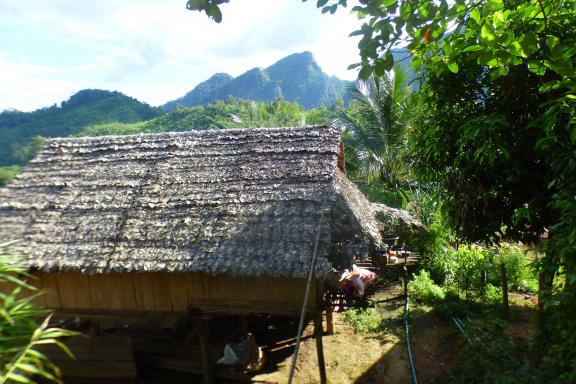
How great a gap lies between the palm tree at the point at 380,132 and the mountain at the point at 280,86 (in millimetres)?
50625

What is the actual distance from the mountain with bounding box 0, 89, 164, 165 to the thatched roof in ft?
93.0

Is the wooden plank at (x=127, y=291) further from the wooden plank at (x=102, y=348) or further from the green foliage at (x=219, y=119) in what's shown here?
the green foliage at (x=219, y=119)

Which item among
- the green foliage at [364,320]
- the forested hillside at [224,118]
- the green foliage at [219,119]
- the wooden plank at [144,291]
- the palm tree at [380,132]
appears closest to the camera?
the wooden plank at [144,291]

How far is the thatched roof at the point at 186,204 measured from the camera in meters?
5.47

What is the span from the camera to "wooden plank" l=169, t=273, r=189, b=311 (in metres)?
6.07

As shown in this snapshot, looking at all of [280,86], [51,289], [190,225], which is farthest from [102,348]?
[280,86]

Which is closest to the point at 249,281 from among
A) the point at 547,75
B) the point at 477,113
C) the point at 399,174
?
the point at 477,113

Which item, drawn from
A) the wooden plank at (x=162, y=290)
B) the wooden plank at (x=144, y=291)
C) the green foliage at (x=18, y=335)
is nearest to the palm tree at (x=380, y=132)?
the wooden plank at (x=162, y=290)

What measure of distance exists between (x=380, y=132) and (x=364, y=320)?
955 cm

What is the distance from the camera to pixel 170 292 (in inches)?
242

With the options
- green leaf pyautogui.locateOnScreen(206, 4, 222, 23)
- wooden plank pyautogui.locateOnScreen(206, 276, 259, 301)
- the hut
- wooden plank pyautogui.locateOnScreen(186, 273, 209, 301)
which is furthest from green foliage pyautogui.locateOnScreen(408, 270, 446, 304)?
green leaf pyautogui.locateOnScreen(206, 4, 222, 23)

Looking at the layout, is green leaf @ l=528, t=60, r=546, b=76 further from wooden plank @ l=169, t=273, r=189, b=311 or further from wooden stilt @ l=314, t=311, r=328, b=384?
wooden plank @ l=169, t=273, r=189, b=311

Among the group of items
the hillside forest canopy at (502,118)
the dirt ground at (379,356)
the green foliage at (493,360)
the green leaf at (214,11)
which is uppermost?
the green leaf at (214,11)

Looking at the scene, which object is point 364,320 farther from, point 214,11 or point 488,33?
point 214,11
